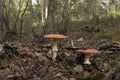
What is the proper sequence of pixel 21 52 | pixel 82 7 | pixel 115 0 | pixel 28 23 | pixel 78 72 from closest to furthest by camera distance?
pixel 78 72 < pixel 21 52 < pixel 28 23 < pixel 82 7 < pixel 115 0

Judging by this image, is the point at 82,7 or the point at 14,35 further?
the point at 82,7

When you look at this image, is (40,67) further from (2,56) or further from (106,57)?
(106,57)

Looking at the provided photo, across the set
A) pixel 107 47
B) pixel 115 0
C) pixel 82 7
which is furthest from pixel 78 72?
pixel 115 0

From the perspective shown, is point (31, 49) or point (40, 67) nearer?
point (40, 67)

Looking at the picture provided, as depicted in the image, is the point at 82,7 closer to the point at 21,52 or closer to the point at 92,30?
the point at 92,30

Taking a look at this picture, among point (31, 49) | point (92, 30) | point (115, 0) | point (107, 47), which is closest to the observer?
point (31, 49)

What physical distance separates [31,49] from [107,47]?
82.4 inches

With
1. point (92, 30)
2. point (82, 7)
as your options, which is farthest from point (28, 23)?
point (82, 7)

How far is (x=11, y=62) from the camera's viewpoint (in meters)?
5.04

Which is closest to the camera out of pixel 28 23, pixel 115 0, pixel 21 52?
pixel 21 52

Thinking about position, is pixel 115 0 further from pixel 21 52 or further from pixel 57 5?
pixel 21 52

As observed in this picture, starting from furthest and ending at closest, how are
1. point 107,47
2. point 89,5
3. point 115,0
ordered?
1. point 115,0
2. point 89,5
3. point 107,47

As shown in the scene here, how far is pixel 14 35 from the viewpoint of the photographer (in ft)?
29.1

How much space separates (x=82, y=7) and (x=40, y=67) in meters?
22.9
